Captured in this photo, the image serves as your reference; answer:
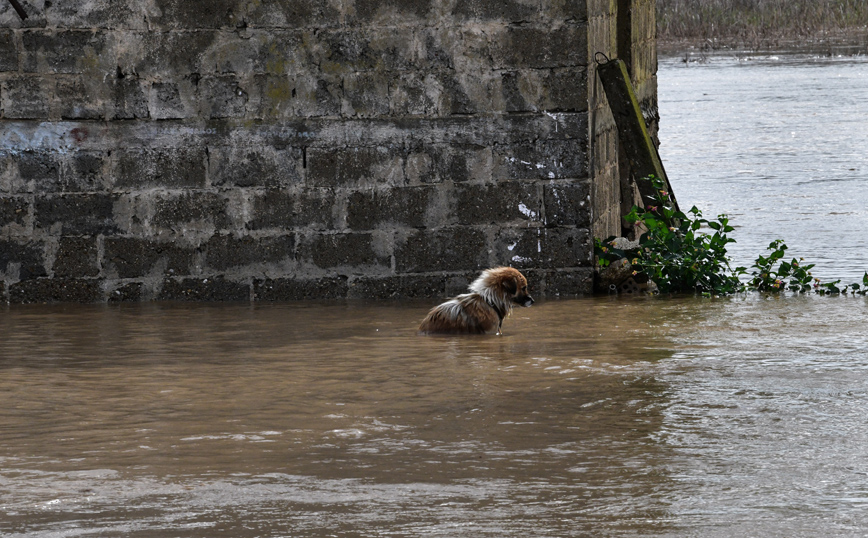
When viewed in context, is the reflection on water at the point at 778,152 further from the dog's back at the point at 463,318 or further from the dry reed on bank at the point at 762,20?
the dry reed on bank at the point at 762,20

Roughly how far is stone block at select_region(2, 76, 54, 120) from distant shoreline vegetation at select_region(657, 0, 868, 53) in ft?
117

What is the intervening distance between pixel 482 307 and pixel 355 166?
181 centimetres

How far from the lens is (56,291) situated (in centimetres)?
957

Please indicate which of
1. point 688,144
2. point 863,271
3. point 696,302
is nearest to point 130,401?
point 696,302

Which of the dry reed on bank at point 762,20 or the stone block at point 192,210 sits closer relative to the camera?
the stone block at point 192,210

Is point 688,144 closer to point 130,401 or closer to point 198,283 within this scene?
point 198,283

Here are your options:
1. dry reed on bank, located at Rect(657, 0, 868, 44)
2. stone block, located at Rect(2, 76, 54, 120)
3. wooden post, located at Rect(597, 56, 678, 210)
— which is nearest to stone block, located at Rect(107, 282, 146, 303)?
stone block, located at Rect(2, 76, 54, 120)

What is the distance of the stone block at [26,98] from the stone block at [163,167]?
61 centimetres

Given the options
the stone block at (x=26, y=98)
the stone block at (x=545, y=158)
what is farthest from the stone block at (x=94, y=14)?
the stone block at (x=545, y=158)

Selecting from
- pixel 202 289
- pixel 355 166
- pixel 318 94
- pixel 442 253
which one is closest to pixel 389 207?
pixel 355 166

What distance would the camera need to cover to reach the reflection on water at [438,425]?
4.66 meters

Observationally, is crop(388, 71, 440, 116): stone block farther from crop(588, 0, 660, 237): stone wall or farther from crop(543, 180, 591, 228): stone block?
crop(588, 0, 660, 237): stone wall

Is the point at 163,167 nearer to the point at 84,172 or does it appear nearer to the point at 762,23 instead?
the point at 84,172

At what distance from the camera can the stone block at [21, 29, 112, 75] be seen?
9.27 meters
